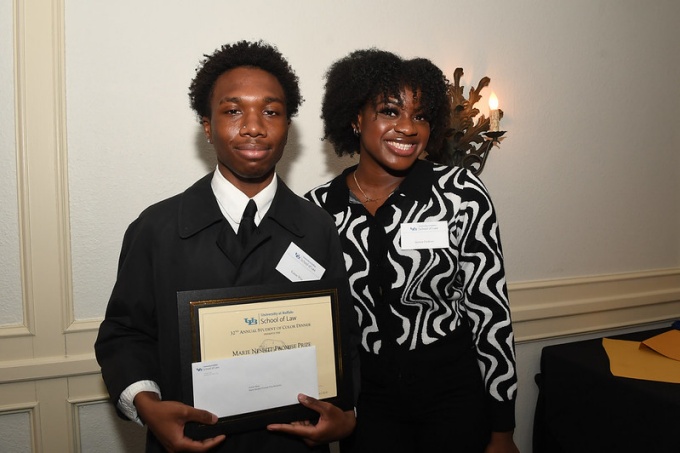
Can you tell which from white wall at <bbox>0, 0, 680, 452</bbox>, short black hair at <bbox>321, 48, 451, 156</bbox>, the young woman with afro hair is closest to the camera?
the young woman with afro hair

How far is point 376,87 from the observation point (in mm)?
1741

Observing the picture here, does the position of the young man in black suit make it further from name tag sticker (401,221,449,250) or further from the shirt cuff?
name tag sticker (401,221,449,250)

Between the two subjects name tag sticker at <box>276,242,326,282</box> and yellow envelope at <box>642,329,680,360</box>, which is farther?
yellow envelope at <box>642,329,680,360</box>

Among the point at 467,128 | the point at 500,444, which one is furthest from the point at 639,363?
the point at 467,128

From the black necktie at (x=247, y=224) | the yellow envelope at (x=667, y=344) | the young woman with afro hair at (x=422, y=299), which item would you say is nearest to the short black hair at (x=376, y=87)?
the young woman with afro hair at (x=422, y=299)

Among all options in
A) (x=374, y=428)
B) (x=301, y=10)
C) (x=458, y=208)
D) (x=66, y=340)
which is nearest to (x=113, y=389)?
(x=374, y=428)

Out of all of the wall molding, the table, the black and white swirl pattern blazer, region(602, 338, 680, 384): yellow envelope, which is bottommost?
the table

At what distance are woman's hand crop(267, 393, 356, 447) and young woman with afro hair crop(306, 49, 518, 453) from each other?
43cm

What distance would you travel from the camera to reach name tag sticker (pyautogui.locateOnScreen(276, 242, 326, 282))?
1234 mm

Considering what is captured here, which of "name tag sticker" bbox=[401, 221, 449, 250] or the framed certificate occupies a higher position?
"name tag sticker" bbox=[401, 221, 449, 250]

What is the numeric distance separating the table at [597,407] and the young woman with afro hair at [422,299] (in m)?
0.80

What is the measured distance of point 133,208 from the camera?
80.3 inches

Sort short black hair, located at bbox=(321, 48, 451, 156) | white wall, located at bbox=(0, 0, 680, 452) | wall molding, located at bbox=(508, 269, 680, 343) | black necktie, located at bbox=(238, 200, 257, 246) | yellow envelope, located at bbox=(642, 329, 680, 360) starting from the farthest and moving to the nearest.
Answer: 1. wall molding, located at bbox=(508, 269, 680, 343)
2. yellow envelope, located at bbox=(642, 329, 680, 360)
3. white wall, located at bbox=(0, 0, 680, 452)
4. short black hair, located at bbox=(321, 48, 451, 156)
5. black necktie, located at bbox=(238, 200, 257, 246)

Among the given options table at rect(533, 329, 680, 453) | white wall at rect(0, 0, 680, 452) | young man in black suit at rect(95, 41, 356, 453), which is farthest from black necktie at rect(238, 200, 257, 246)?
table at rect(533, 329, 680, 453)
